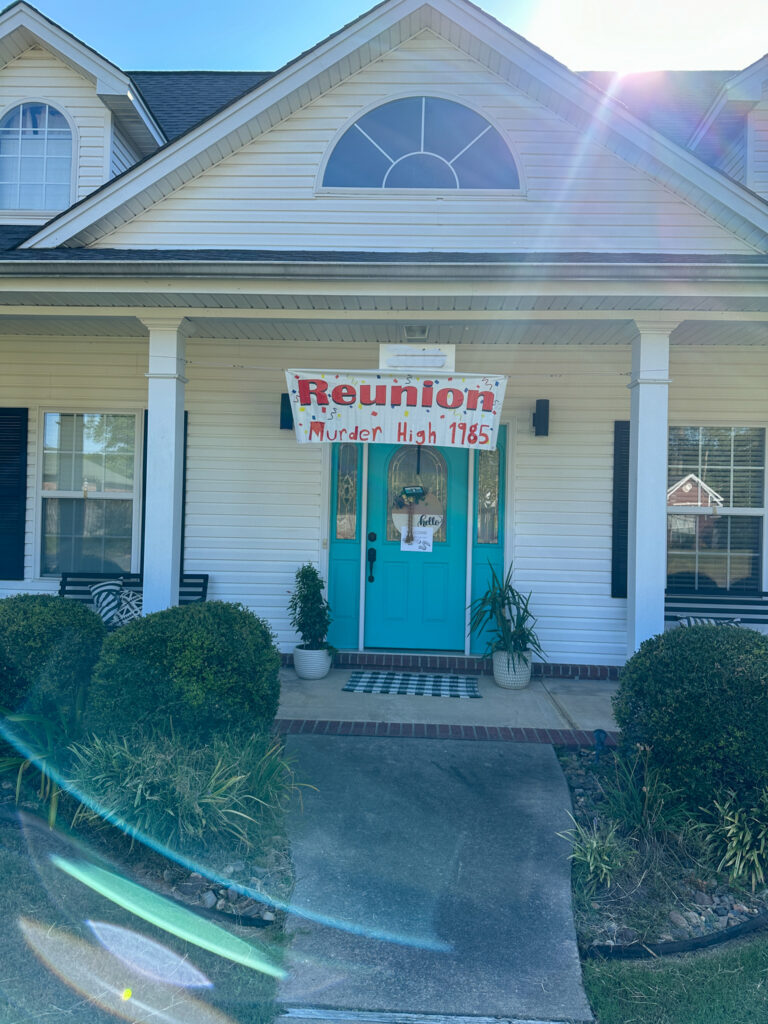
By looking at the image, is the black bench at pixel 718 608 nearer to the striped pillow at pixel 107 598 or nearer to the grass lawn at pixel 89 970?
the grass lawn at pixel 89 970

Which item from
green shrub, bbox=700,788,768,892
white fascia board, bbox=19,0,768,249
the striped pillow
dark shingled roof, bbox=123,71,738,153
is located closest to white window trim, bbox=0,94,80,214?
dark shingled roof, bbox=123,71,738,153

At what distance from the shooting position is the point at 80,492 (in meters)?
7.50

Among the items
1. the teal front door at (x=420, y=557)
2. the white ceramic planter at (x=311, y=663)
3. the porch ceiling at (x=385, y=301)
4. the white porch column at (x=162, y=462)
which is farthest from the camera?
the teal front door at (x=420, y=557)

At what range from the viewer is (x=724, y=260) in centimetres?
523

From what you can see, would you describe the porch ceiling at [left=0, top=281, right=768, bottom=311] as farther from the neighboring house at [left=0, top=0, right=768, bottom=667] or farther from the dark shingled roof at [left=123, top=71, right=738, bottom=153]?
the dark shingled roof at [left=123, top=71, right=738, bottom=153]

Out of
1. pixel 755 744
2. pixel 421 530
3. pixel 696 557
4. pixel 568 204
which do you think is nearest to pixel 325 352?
pixel 421 530

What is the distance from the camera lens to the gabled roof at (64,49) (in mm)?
7102

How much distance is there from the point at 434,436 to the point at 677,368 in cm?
297

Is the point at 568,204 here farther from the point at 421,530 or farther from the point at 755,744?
the point at 755,744

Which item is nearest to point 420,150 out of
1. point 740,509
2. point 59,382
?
point 59,382

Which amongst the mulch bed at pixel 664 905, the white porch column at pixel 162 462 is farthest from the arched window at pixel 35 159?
the mulch bed at pixel 664 905

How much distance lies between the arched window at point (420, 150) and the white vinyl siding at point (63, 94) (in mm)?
2675

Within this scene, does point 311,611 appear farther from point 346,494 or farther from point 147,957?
point 147,957

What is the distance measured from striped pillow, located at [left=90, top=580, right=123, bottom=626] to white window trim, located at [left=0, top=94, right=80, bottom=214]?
12.3 feet
